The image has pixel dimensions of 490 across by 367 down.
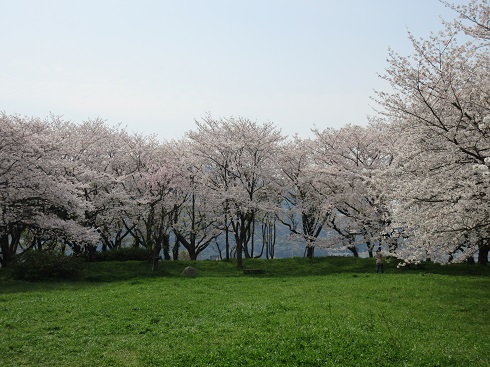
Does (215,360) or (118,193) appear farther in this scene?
(118,193)

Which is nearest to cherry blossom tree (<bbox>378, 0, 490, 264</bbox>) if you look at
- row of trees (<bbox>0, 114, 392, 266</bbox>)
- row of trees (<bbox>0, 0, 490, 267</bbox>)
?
row of trees (<bbox>0, 0, 490, 267</bbox>)

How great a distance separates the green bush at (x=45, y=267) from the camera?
26375 mm

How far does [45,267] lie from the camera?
87.7ft

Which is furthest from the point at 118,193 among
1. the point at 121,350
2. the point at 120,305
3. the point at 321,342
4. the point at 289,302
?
the point at 321,342

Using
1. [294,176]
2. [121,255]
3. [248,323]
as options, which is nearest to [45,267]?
[121,255]

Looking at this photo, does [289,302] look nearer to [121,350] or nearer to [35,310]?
[121,350]

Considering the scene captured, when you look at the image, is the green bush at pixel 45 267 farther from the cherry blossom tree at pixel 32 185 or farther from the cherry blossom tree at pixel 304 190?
the cherry blossom tree at pixel 304 190

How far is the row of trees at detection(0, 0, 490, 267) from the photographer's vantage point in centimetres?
1656

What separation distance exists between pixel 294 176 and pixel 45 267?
27154mm

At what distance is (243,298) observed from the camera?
19.9 meters

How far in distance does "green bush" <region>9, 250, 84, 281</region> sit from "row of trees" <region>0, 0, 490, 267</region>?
1961 mm

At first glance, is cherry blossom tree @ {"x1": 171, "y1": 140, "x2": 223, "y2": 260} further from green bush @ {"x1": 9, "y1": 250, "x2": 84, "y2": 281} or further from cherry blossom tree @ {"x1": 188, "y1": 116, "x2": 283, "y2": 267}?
green bush @ {"x1": 9, "y1": 250, "x2": 84, "y2": 281}

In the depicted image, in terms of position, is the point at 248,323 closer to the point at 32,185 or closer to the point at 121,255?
the point at 32,185

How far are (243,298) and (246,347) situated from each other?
315 inches
